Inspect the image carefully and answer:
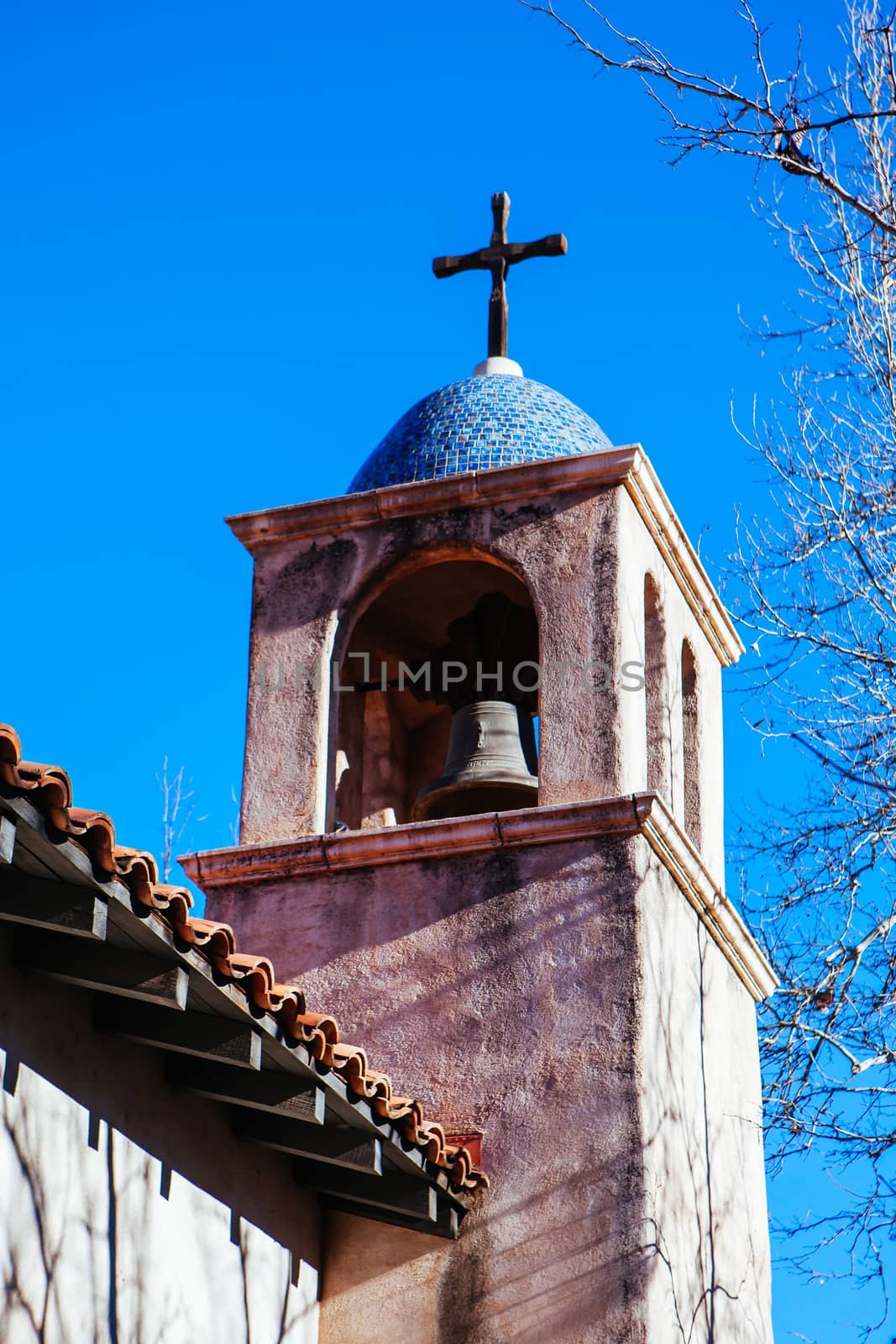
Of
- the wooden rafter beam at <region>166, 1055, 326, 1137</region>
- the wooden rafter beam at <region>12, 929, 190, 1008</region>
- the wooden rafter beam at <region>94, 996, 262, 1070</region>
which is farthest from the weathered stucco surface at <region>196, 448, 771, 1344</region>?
the wooden rafter beam at <region>12, 929, 190, 1008</region>

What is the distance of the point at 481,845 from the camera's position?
761cm

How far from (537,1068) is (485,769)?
154cm

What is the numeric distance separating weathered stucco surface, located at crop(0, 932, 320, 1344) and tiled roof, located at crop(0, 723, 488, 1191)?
50 cm

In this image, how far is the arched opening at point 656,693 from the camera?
8508 millimetres

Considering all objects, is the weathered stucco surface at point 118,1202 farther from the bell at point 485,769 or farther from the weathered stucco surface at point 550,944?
the bell at point 485,769

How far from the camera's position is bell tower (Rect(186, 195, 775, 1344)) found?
6953 mm

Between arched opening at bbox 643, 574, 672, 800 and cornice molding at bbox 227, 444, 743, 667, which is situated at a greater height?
cornice molding at bbox 227, 444, 743, 667

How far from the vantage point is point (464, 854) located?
7.66 metres

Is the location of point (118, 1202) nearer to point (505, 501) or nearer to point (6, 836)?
point (6, 836)

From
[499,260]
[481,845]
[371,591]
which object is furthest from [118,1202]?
[499,260]

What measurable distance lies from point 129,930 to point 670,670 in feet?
13.1

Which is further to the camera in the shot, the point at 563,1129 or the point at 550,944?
the point at 550,944

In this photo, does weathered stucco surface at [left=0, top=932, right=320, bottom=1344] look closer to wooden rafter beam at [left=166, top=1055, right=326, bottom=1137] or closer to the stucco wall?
wooden rafter beam at [left=166, top=1055, right=326, bottom=1137]

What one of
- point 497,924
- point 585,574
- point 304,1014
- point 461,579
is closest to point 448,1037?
point 497,924
